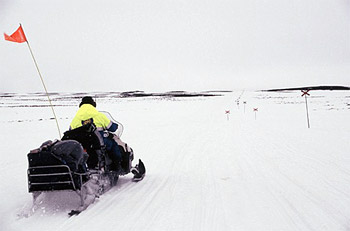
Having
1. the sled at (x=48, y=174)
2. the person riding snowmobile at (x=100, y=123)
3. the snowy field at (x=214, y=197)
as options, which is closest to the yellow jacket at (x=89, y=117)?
the person riding snowmobile at (x=100, y=123)

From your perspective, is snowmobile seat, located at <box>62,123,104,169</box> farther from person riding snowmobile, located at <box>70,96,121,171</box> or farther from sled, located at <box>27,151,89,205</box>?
sled, located at <box>27,151,89,205</box>

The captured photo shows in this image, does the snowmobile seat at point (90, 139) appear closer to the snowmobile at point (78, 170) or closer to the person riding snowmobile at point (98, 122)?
the snowmobile at point (78, 170)

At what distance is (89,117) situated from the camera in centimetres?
437

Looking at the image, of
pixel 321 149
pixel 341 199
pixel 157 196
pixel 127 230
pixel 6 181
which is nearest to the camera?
pixel 127 230

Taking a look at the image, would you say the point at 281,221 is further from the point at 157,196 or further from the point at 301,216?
the point at 157,196

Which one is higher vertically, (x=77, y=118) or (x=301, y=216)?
(x=77, y=118)

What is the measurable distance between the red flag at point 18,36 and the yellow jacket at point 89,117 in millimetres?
2155

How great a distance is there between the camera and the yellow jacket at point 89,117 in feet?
14.3

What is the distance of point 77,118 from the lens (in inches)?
172

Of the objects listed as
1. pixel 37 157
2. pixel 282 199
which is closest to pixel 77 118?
pixel 37 157

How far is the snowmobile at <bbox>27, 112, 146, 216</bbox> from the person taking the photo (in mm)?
3477

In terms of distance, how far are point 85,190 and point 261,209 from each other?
2.59 meters

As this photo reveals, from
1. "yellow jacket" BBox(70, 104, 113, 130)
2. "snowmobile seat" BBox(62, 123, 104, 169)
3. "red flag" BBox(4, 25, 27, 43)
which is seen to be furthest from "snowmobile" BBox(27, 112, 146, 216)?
"red flag" BBox(4, 25, 27, 43)

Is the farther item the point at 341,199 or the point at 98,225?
the point at 341,199
